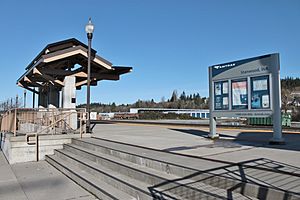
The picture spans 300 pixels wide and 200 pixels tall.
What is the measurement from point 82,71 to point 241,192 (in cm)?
1486

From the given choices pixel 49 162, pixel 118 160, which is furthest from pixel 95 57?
pixel 118 160

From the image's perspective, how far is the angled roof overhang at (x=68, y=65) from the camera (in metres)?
15.5

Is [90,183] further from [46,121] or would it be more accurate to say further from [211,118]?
[46,121]

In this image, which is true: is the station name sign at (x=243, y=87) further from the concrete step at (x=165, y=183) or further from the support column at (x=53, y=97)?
the support column at (x=53, y=97)

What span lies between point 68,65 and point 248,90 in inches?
502

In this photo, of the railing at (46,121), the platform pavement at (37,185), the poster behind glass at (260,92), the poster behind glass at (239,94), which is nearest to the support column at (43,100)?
the railing at (46,121)

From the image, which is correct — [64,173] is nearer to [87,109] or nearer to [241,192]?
[87,109]

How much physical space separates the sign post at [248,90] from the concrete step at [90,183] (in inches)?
222

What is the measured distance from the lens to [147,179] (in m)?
5.71

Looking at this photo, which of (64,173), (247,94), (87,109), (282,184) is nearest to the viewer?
(282,184)

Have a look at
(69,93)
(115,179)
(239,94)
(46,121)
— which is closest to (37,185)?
(115,179)

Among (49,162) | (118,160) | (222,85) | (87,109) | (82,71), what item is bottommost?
(49,162)

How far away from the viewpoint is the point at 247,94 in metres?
10.1

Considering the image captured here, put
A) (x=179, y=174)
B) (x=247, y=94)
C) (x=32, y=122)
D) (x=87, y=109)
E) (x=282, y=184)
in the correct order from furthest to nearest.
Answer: (x=32, y=122) → (x=87, y=109) → (x=247, y=94) → (x=179, y=174) → (x=282, y=184)
